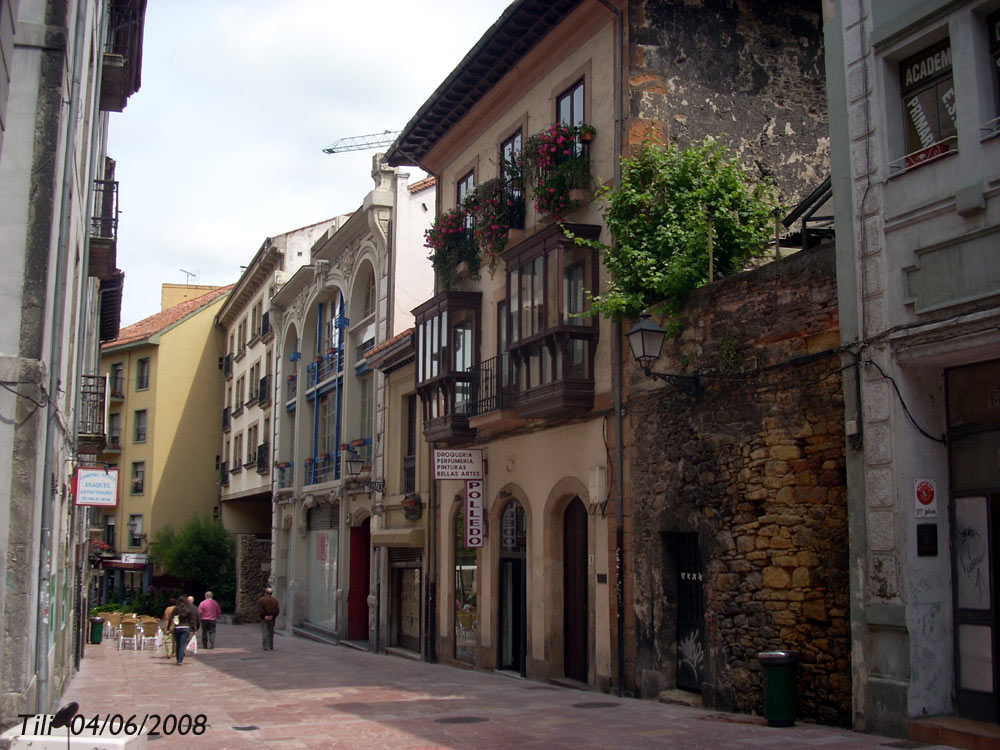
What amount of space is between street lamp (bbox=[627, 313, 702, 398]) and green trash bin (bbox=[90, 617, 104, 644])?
23.9 meters

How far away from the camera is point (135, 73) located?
70.9 ft

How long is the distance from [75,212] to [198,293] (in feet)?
163

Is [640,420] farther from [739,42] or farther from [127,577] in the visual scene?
[127,577]

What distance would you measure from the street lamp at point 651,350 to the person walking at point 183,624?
1445 centimetres

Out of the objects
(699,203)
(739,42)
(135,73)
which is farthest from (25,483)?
(135,73)

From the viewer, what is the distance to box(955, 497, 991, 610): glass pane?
10125mm

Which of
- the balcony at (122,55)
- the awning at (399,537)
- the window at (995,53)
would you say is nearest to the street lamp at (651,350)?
the window at (995,53)

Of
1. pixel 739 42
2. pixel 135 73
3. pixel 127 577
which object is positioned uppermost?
pixel 135 73

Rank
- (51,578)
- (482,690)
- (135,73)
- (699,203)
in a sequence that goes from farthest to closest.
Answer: (135,73) < (482,690) < (699,203) < (51,578)

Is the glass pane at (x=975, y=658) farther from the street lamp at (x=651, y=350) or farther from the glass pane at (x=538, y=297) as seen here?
the glass pane at (x=538, y=297)

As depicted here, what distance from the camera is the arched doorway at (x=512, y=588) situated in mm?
19125

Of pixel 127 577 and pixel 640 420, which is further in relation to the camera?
pixel 127 577

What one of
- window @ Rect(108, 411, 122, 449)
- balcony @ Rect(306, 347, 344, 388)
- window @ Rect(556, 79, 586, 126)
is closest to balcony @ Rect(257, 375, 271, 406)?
balcony @ Rect(306, 347, 344, 388)

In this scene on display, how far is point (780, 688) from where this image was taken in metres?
11.3
